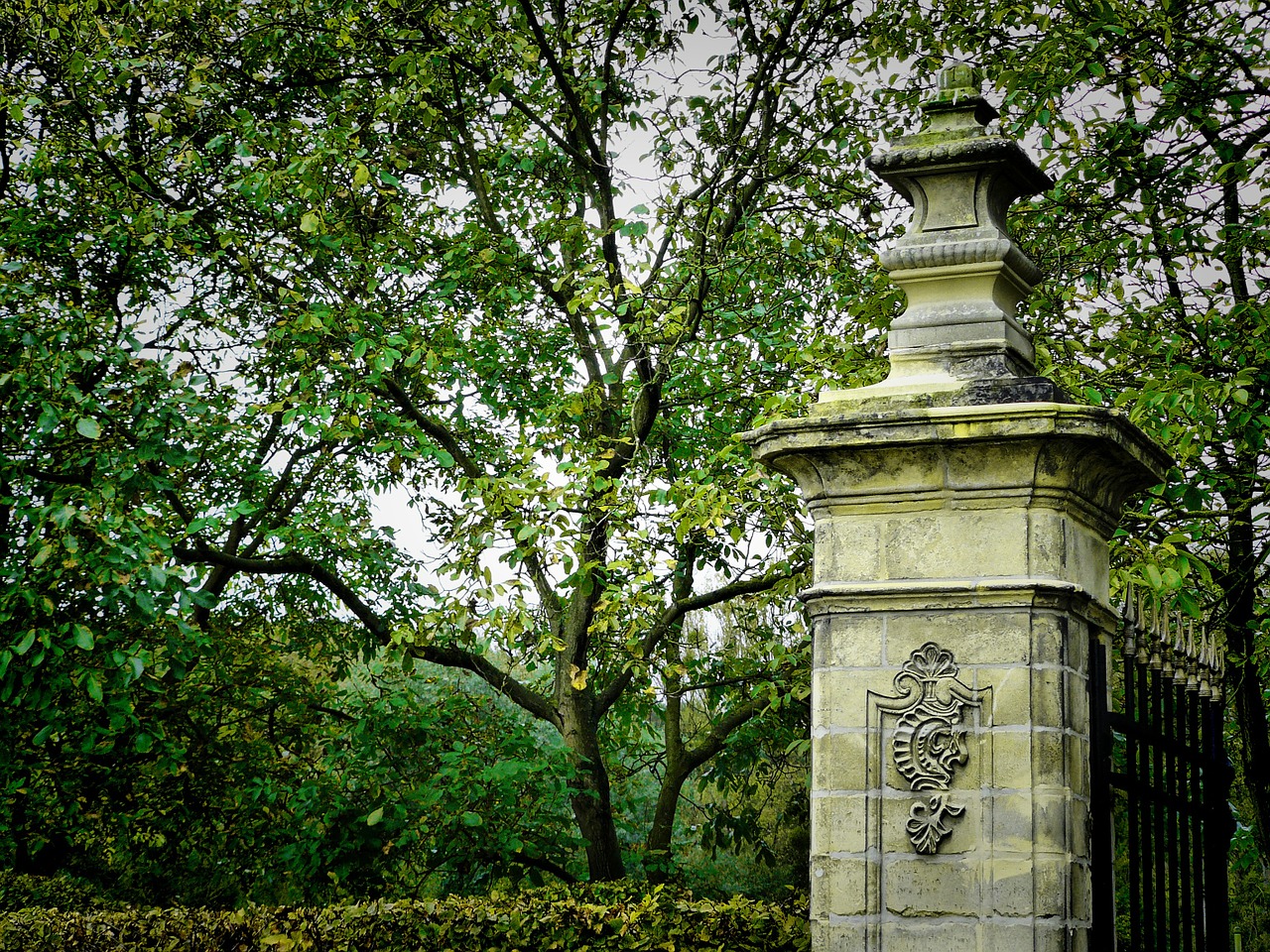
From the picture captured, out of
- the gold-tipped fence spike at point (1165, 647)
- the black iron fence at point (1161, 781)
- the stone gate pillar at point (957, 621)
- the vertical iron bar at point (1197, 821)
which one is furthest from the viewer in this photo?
the vertical iron bar at point (1197, 821)

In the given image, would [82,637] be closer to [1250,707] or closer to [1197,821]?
[1197,821]

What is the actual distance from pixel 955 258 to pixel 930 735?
1415 millimetres

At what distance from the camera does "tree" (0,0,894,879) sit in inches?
286

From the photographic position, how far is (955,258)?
12.5ft

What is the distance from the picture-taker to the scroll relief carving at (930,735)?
3.39 meters

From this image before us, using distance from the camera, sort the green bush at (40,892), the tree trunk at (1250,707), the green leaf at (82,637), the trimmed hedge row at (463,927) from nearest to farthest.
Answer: the green leaf at (82,637) → the trimmed hedge row at (463,927) → the tree trunk at (1250,707) → the green bush at (40,892)

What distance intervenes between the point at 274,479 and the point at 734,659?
435 centimetres

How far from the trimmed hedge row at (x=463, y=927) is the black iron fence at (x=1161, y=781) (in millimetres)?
2115

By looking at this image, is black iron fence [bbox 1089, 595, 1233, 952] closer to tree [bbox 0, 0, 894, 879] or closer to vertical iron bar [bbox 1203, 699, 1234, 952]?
vertical iron bar [bbox 1203, 699, 1234, 952]

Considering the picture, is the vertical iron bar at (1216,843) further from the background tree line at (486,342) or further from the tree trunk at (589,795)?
the tree trunk at (589,795)

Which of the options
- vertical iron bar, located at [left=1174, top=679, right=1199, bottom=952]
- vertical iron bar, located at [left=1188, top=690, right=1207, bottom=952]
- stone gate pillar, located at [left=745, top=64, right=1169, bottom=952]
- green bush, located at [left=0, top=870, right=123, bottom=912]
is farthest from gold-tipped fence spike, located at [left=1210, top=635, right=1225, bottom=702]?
green bush, located at [left=0, top=870, right=123, bottom=912]

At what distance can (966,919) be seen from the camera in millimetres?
3326

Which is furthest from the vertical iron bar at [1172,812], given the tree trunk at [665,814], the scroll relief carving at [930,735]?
the tree trunk at [665,814]

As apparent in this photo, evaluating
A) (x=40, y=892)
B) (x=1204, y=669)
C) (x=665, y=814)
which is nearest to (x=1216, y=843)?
(x=1204, y=669)
